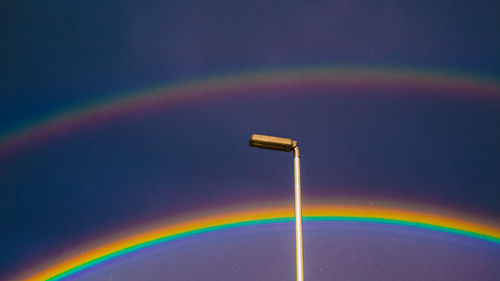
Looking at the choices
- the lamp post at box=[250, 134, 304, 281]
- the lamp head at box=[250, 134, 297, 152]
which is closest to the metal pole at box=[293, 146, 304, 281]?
the lamp post at box=[250, 134, 304, 281]

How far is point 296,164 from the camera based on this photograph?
6797mm

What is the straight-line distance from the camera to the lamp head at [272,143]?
6754 millimetres

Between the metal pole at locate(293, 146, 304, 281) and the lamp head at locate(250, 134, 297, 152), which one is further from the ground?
the lamp head at locate(250, 134, 297, 152)

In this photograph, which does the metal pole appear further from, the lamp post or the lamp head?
the lamp head

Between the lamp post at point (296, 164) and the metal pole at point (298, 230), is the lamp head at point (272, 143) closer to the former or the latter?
the lamp post at point (296, 164)

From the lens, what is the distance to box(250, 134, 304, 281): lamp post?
20.8 feet

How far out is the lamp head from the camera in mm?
6754

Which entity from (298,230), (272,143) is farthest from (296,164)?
(298,230)

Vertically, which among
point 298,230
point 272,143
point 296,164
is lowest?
point 298,230

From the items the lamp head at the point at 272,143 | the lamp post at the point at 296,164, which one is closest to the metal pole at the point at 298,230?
the lamp post at the point at 296,164

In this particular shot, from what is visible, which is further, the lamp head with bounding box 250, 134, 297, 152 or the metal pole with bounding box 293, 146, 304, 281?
the lamp head with bounding box 250, 134, 297, 152

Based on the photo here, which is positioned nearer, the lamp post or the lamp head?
the lamp post

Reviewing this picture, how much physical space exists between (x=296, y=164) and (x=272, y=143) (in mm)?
408

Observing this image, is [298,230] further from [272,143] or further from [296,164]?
[272,143]
